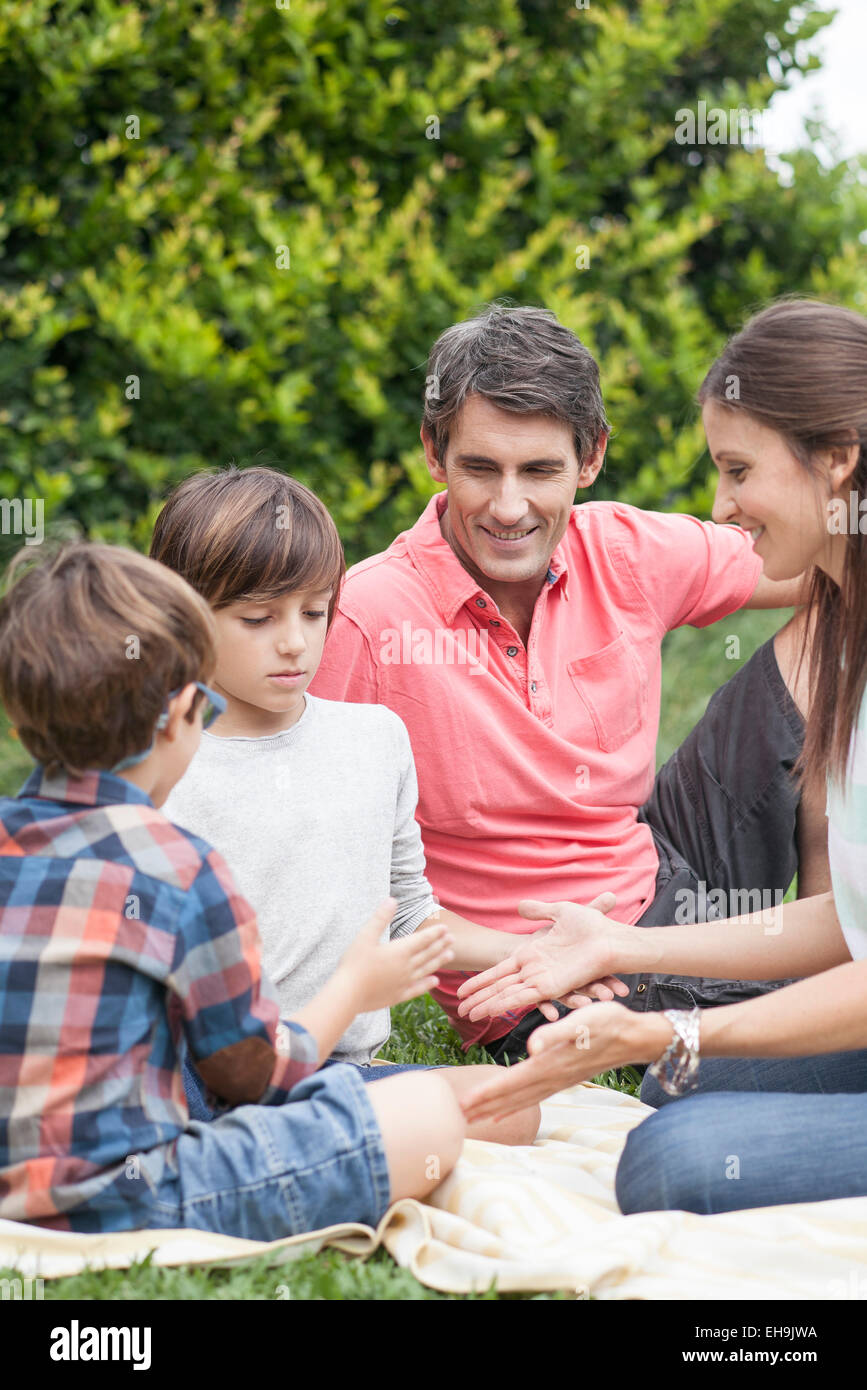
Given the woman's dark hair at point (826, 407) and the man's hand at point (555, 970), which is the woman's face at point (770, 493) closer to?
the woman's dark hair at point (826, 407)

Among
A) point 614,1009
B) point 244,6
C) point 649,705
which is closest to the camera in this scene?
point 614,1009

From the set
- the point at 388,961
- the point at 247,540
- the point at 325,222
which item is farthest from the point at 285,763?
the point at 325,222

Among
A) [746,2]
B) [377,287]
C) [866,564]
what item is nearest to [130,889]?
[866,564]

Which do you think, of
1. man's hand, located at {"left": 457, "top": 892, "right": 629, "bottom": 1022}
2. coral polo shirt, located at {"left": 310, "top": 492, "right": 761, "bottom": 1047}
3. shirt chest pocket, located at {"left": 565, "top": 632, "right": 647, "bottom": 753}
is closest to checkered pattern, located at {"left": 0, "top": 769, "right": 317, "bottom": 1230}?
man's hand, located at {"left": 457, "top": 892, "right": 629, "bottom": 1022}

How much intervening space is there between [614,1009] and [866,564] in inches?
36.1

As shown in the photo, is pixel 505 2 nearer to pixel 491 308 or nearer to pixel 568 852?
pixel 491 308

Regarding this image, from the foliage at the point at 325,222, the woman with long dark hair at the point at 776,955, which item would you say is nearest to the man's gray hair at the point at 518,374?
the woman with long dark hair at the point at 776,955

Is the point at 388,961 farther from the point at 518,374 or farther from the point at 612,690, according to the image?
the point at 518,374

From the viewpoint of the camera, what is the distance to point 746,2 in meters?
6.57

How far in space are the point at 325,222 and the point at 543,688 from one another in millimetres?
3481

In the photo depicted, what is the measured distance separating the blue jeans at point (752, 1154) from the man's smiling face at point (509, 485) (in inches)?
53.0

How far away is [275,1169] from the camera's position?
217 cm

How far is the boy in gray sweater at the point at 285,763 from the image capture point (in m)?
2.70

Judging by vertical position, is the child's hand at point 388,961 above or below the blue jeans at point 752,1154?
above
